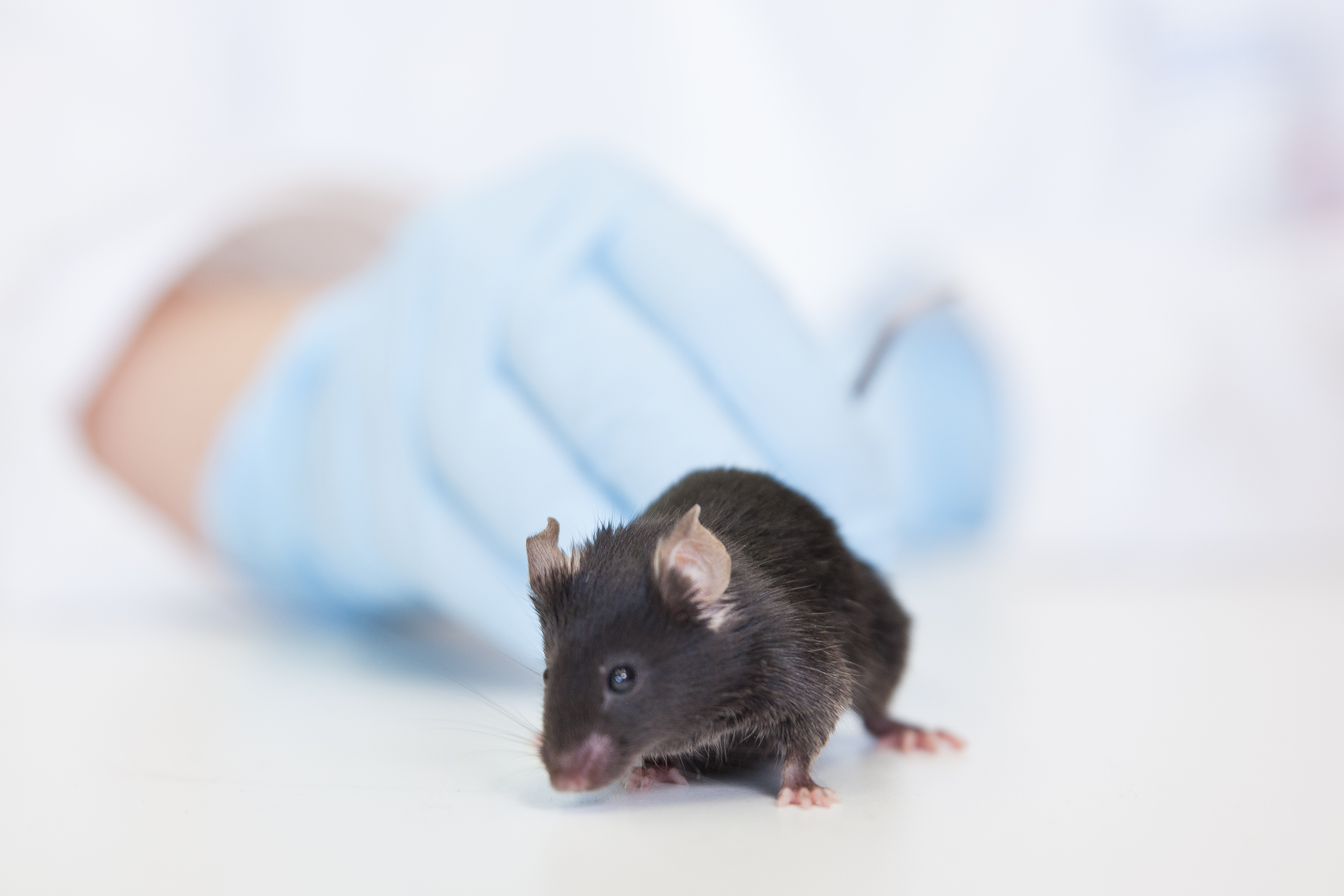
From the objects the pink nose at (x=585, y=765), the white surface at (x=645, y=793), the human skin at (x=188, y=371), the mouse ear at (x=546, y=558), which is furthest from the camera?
the human skin at (x=188, y=371)

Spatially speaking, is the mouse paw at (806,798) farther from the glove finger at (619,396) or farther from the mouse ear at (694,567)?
the glove finger at (619,396)

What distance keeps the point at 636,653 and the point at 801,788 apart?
0.83 ft

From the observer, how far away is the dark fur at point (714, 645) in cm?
116

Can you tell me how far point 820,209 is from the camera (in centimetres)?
478

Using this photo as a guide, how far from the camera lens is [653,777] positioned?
1350 mm

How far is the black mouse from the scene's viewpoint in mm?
1152

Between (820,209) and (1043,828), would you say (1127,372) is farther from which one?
(1043,828)

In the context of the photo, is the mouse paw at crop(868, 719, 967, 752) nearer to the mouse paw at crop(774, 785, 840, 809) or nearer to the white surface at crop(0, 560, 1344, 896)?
the white surface at crop(0, 560, 1344, 896)

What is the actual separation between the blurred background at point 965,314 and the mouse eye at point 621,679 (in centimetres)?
15

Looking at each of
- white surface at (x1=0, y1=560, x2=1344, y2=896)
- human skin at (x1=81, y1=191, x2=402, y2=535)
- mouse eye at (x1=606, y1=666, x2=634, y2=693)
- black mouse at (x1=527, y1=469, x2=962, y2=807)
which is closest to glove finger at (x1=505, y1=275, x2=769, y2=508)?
black mouse at (x1=527, y1=469, x2=962, y2=807)

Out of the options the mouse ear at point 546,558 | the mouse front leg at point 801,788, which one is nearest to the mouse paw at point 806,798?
the mouse front leg at point 801,788

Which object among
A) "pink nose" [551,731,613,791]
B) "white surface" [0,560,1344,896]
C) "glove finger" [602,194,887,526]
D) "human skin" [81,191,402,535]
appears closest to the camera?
"white surface" [0,560,1344,896]

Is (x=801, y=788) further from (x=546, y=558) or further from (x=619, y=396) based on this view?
(x=619, y=396)

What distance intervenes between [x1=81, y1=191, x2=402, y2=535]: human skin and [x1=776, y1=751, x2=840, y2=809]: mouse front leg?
2293 mm
